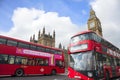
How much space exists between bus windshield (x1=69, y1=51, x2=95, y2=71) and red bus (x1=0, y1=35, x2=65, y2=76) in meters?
7.11

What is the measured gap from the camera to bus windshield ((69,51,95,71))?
9.75 metres

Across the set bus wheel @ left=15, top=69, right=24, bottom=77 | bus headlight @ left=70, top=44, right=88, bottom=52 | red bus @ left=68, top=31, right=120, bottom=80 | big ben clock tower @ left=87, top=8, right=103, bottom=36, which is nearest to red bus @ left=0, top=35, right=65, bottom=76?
bus wheel @ left=15, top=69, right=24, bottom=77

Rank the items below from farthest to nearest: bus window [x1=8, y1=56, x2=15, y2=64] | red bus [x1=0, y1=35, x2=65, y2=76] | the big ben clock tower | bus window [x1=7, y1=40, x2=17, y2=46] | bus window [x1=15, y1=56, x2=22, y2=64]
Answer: the big ben clock tower
bus window [x1=15, y1=56, x2=22, y2=64]
bus window [x1=7, y1=40, x2=17, y2=46]
bus window [x1=8, y1=56, x2=15, y2=64]
red bus [x1=0, y1=35, x2=65, y2=76]

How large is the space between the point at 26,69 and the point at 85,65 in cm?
866

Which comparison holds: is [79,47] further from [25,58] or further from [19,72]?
[19,72]

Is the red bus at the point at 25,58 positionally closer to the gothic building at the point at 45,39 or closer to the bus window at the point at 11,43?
the bus window at the point at 11,43

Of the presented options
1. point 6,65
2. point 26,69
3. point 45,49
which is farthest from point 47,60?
point 6,65

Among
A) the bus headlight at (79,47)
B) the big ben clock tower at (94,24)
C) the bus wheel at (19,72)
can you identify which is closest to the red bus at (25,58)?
the bus wheel at (19,72)

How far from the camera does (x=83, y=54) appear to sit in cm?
1033

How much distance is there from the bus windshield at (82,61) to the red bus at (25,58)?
7.11m

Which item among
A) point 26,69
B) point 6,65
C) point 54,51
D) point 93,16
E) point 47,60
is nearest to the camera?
point 6,65

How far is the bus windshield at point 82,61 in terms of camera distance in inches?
384

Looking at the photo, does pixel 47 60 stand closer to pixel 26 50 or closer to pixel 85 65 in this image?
pixel 26 50

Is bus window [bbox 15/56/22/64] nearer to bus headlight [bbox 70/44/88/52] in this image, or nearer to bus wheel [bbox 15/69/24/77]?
bus wheel [bbox 15/69/24/77]
